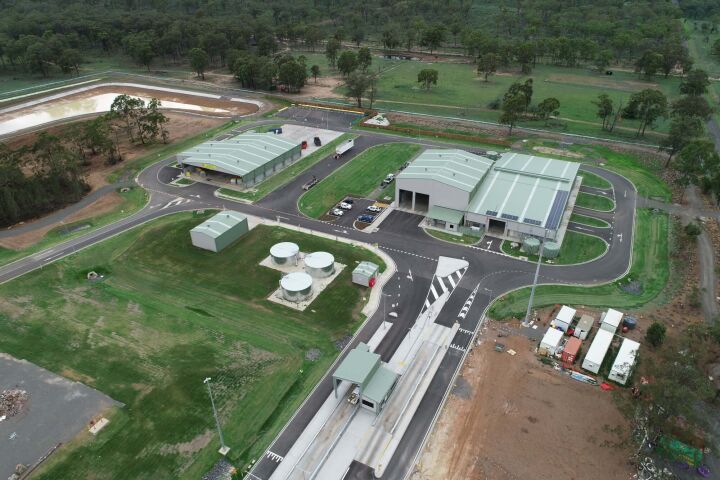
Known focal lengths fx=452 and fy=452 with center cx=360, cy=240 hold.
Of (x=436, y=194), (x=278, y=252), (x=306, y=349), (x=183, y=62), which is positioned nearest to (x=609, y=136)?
(x=436, y=194)

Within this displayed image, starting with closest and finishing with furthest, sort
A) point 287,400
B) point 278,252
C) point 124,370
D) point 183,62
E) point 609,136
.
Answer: point 287,400 → point 124,370 → point 278,252 → point 609,136 → point 183,62

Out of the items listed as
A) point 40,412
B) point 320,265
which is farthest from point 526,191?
point 40,412

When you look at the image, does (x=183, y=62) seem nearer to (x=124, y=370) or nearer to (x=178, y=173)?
(x=178, y=173)

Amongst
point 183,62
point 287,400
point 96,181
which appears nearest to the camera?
point 287,400

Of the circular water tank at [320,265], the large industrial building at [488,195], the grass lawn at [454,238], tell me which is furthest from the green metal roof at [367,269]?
the large industrial building at [488,195]

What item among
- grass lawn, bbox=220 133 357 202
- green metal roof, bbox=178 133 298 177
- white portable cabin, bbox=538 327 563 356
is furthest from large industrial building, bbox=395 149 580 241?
green metal roof, bbox=178 133 298 177

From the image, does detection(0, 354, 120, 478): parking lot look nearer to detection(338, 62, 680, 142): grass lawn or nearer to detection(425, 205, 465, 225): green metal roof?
detection(425, 205, 465, 225): green metal roof

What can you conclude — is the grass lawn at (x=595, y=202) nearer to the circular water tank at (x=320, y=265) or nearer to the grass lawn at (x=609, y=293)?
the grass lawn at (x=609, y=293)

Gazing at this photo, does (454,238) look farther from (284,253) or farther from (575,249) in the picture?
(284,253)
